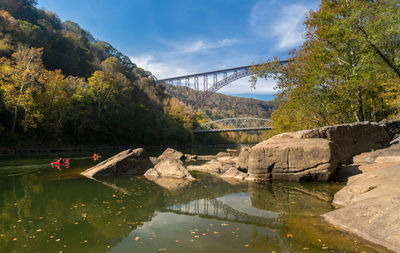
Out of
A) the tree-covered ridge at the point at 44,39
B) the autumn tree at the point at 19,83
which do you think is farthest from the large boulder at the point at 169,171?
the tree-covered ridge at the point at 44,39

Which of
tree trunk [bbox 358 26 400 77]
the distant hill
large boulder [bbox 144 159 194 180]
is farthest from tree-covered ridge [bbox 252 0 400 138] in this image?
the distant hill

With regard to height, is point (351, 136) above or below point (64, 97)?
below

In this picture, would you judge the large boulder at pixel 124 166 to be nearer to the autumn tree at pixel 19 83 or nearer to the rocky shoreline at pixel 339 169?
A: the rocky shoreline at pixel 339 169

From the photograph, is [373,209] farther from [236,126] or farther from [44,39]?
[236,126]

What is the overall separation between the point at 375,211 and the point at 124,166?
10564mm

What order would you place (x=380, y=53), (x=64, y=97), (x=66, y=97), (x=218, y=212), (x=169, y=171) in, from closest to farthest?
1. (x=218, y=212)
2. (x=380, y=53)
3. (x=169, y=171)
4. (x=64, y=97)
5. (x=66, y=97)

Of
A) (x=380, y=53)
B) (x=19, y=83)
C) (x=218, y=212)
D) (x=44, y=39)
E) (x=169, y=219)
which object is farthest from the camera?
(x=44, y=39)

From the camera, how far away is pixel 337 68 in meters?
13.8

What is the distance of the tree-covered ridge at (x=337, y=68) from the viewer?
413 inches

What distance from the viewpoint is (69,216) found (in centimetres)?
517

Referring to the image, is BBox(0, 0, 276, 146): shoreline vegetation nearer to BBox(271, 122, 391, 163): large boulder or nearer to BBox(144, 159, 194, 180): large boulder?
BBox(144, 159, 194, 180): large boulder

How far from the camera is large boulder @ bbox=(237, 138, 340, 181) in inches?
328

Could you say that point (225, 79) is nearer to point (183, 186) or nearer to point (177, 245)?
point (183, 186)

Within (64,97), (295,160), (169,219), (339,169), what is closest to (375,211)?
(169,219)
